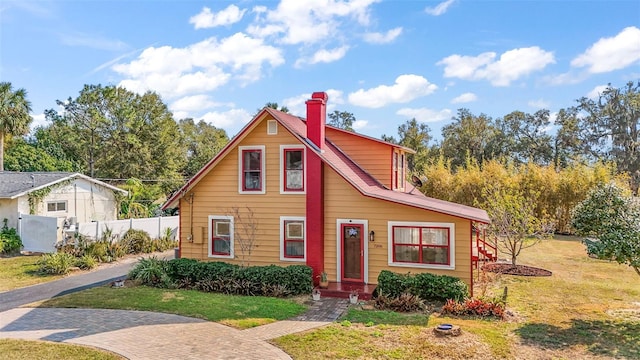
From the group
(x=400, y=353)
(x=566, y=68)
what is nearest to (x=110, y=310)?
(x=400, y=353)

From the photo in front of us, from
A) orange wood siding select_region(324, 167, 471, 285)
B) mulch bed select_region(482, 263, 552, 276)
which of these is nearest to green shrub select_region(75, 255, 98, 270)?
orange wood siding select_region(324, 167, 471, 285)

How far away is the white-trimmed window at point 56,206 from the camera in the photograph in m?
23.0

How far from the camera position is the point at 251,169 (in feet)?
49.9

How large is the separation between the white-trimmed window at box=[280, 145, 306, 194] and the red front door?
7.35 feet

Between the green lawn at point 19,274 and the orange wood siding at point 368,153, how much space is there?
12.4m

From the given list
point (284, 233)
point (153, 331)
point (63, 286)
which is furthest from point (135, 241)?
point (153, 331)

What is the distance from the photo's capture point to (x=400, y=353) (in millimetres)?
8391

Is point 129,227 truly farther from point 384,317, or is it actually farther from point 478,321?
point 478,321

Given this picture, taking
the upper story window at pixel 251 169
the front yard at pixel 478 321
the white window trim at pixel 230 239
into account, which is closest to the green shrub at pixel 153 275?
the front yard at pixel 478 321

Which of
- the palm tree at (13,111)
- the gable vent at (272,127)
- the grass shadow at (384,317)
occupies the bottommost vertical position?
the grass shadow at (384,317)

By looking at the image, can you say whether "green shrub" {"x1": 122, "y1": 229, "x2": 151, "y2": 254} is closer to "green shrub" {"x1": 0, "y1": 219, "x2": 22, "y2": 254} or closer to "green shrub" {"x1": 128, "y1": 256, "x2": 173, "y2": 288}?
"green shrub" {"x1": 0, "y1": 219, "x2": 22, "y2": 254}

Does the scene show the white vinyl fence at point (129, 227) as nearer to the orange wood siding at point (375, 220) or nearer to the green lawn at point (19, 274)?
the green lawn at point (19, 274)

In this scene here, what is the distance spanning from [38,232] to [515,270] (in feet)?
72.9

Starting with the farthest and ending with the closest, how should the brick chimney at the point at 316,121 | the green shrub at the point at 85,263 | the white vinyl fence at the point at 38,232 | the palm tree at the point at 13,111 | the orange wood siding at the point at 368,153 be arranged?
the palm tree at the point at 13,111, the white vinyl fence at the point at 38,232, the green shrub at the point at 85,263, the orange wood siding at the point at 368,153, the brick chimney at the point at 316,121
